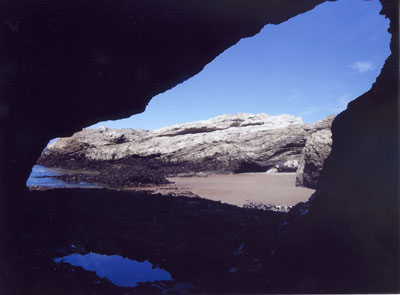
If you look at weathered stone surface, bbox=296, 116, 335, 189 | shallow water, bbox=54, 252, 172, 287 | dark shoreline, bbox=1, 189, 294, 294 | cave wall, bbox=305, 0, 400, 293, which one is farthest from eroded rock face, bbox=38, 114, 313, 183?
shallow water, bbox=54, 252, 172, 287

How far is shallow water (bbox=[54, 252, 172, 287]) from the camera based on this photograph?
11.2 ft

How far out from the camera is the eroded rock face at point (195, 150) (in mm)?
18578

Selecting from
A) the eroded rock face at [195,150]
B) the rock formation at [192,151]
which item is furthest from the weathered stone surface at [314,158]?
the eroded rock face at [195,150]

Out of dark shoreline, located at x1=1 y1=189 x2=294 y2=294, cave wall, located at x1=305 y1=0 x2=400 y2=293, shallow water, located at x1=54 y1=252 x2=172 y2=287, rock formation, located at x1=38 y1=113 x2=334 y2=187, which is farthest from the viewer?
rock formation, located at x1=38 y1=113 x2=334 y2=187

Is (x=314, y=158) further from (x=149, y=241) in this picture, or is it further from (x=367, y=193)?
(x=149, y=241)

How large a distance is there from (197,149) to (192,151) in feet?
1.47

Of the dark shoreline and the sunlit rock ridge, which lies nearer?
the dark shoreline

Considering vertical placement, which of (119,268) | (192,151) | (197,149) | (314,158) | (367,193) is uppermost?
(197,149)

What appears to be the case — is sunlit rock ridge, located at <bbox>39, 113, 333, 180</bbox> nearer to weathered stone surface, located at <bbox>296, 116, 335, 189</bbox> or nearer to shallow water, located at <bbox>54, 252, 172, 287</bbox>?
weathered stone surface, located at <bbox>296, 116, 335, 189</bbox>

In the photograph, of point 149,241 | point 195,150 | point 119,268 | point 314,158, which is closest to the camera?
point 119,268

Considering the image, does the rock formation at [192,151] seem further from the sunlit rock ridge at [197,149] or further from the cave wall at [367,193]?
the cave wall at [367,193]

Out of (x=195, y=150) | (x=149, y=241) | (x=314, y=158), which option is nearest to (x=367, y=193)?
(x=149, y=241)

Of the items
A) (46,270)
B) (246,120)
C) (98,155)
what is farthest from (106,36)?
(246,120)

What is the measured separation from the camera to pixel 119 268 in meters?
3.70
